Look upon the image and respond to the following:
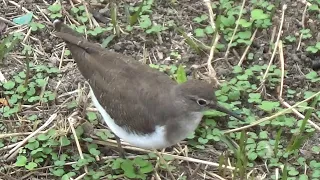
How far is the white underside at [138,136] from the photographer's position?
3910mm

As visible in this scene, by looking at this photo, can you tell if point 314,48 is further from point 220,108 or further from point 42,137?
point 42,137

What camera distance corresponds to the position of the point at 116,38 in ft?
16.5

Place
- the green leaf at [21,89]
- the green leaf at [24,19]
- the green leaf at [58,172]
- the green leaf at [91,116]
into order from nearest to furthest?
the green leaf at [58,172] → the green leaf at [91,116] → the green leaf at [21,89] → the green leaf at [24,19]

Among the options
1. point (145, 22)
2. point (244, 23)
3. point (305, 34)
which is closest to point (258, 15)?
point (244, 23)

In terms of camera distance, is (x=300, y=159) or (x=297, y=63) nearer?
(x=300, y=159)

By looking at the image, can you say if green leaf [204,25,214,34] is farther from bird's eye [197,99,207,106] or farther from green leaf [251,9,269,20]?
bird's eye [197,99,207,106]

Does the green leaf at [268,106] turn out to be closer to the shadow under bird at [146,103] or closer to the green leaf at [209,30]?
the shadow under bird at [146,103]

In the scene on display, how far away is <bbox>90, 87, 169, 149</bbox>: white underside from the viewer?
391cm

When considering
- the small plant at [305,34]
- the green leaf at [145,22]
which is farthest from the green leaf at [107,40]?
the small plant at [305,34]

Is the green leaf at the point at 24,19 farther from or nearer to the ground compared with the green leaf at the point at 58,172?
farther from the ground

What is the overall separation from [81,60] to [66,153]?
55cm

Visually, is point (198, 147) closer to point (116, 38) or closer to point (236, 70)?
point (236, 70)

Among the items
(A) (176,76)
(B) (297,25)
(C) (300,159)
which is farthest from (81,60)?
(B) (297,25)

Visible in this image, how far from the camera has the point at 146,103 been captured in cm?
395
